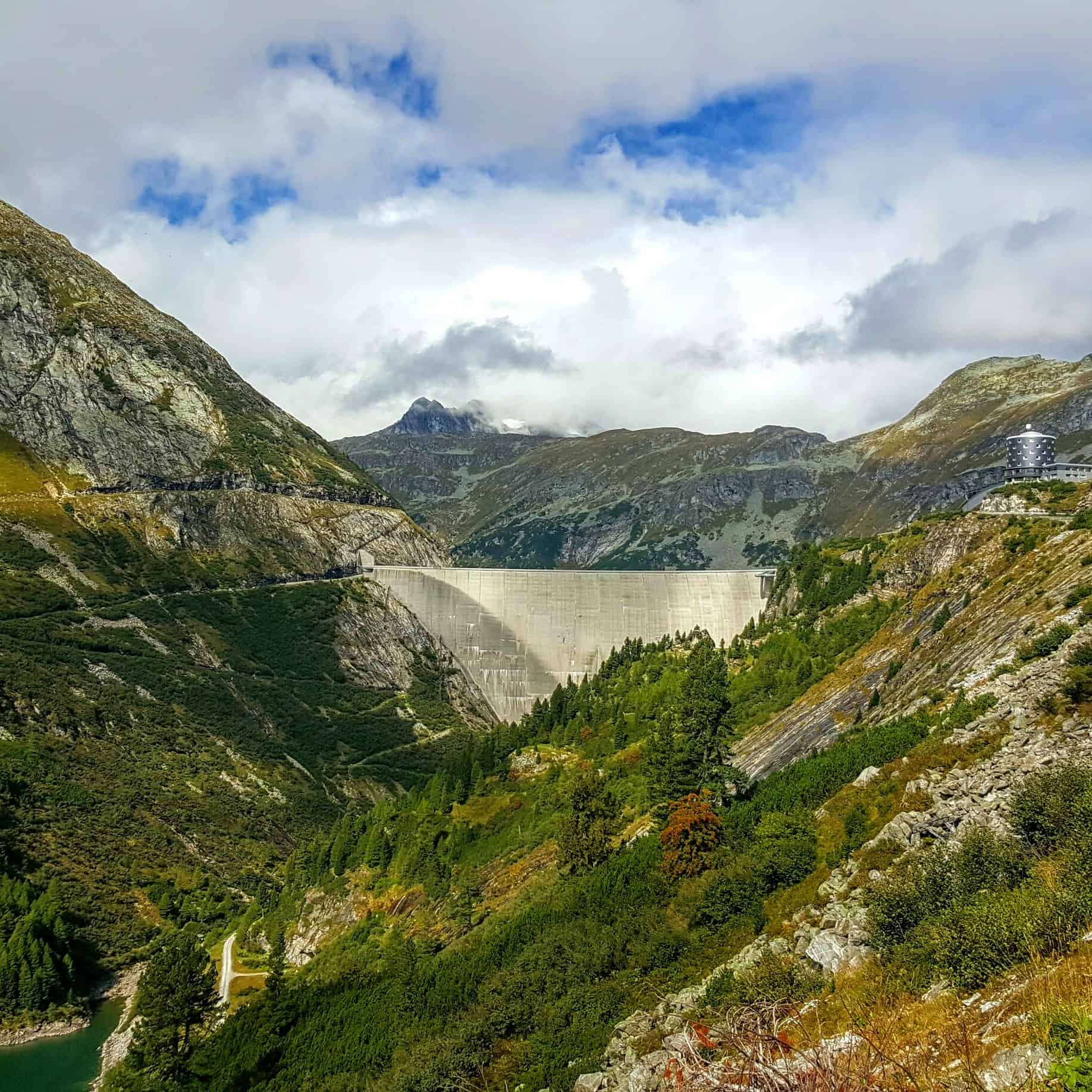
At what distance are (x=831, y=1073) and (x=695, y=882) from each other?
33.5 meters

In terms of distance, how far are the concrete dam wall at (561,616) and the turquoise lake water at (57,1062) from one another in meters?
88.5

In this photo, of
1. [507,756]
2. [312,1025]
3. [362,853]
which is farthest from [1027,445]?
[312,1025]

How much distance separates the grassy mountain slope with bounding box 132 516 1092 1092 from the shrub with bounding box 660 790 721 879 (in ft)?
0.77

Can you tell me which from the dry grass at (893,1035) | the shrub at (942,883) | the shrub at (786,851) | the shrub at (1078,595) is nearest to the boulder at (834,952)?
the shrub at (942,883)

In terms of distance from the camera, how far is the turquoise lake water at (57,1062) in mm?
70000

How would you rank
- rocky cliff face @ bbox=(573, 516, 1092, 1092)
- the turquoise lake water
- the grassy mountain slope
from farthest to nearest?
the turquoise lake water, the grassy mountain slope, rocky cliff face @ bbox=(573, 516, 1092, 1092)

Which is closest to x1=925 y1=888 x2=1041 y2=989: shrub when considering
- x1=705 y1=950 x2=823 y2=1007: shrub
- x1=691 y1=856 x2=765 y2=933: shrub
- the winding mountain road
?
x1=705 y1=950 x2=823 y2=1007: shrub

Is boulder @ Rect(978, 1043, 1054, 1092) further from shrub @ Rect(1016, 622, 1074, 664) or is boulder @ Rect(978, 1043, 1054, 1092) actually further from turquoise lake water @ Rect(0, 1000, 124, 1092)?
turquoise lake water @ Rect(0, 1000, 124, 1092)

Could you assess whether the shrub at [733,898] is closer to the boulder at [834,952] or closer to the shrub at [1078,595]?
the boulder at [834,952]

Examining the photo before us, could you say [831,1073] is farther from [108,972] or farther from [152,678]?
[152,678]

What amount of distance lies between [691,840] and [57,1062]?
66839 millimetres

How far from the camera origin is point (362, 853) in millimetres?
85562

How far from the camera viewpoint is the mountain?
322 ft

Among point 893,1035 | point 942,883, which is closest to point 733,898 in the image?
point 942,883
